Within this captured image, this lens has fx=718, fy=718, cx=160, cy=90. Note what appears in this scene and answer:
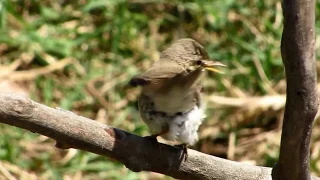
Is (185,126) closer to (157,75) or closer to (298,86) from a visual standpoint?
(157,75)

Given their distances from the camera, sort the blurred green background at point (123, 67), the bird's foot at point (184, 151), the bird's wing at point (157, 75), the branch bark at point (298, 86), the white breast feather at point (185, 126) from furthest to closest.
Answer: the blurred green background at point (123, 67), the white breast feather at point (185, 126), the bird's foot at point (184, 151), the bird's wing at point (157, 75), the branch bark at point (298, 86)

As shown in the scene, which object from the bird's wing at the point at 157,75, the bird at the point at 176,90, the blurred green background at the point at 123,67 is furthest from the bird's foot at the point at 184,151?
the blurred green background at the point at 123,67

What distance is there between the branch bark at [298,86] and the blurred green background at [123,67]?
5.30 ft

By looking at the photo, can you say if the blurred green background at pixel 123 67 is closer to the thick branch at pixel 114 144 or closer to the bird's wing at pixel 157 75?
the thick branch at pixel 114 144

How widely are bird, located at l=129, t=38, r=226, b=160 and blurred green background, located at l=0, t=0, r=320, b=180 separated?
1.05 m

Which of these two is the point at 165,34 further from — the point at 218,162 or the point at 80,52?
the point at 218,162

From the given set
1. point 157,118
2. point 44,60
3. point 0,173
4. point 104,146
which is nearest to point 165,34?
point 44,60

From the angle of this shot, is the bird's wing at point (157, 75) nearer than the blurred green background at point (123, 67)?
Yes

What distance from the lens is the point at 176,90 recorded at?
2260 millimetres

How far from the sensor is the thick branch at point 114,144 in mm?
1939

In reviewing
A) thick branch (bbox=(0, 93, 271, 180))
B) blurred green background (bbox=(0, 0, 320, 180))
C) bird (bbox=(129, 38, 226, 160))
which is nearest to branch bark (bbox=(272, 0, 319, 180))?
thick branch (bbox=(0, 93, 271, 180))

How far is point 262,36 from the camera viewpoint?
435cm

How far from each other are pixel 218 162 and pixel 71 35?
228cm

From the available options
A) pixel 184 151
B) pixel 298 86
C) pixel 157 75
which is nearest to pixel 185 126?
pixel 184 151
